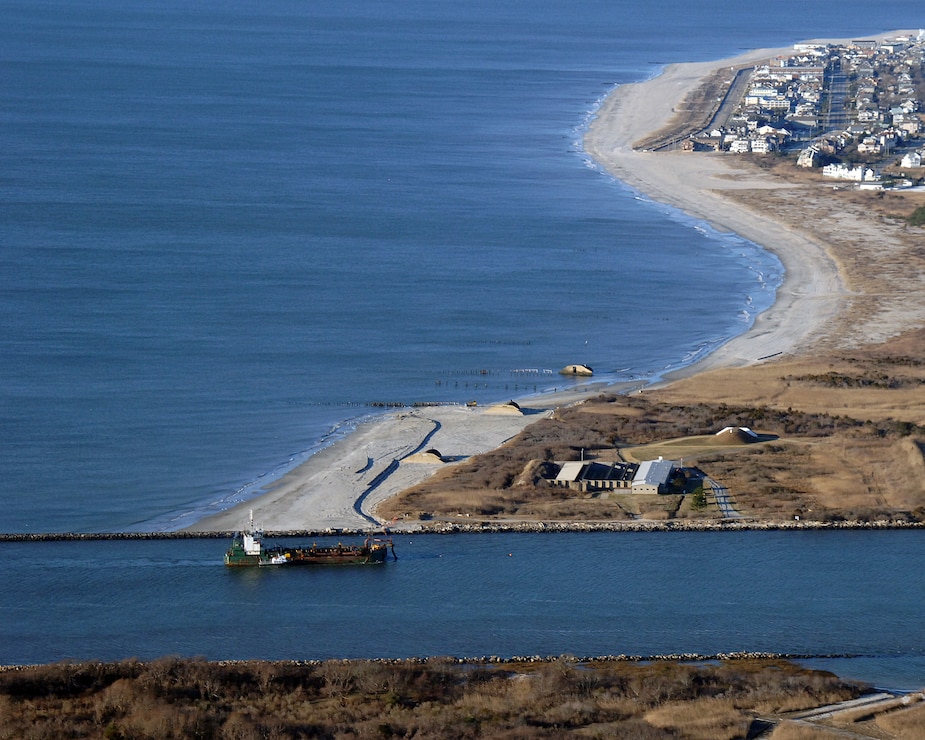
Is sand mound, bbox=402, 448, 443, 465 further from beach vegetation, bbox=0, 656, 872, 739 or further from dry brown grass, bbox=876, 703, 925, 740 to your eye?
dry brown grass, bbox=876, 703, 925, 740

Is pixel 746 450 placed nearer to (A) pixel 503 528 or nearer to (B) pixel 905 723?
(A) pixel 503 528

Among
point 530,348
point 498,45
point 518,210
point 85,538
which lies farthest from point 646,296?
point 498,45

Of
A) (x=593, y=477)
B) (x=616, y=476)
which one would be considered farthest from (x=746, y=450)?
(x=593, y=477)

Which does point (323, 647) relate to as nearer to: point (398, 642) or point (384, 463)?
point (398, 642)

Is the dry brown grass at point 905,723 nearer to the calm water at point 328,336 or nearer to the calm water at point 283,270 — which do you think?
the calm water at point 328,336

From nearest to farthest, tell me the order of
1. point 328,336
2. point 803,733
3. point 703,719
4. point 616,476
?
point 803,733 → point 703,719 → point 616,476 → point 328,336

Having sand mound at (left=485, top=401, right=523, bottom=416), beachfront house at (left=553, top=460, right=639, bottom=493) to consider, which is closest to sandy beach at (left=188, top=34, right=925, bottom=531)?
sand mound at (left=485, top=401, right=523, bottom=416)
